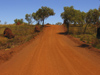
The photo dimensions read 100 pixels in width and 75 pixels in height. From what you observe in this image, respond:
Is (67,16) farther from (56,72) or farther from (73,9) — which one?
(56,72)

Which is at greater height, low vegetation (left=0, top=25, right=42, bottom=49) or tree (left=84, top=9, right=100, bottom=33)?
tree (left=84, top=9, right=100, bottom=33)

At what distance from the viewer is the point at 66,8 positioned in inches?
1242

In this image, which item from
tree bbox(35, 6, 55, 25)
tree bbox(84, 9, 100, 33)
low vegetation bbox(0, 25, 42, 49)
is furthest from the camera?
tree bbox(35, 6, 55, 25)

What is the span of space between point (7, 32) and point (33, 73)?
23130 millimetres

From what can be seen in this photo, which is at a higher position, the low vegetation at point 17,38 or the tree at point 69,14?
the tree at point 69,14

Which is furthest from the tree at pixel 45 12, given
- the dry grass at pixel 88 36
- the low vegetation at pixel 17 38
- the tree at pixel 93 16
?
the tree at pixel 93 16

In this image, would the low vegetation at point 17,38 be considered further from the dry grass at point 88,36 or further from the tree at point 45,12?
the tree at point 45,12

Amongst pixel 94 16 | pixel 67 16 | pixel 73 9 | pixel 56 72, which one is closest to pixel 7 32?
pixel 67 16

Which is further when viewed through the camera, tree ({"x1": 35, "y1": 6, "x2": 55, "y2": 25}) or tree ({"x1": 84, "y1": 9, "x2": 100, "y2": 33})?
tree ({"x1": 35, "y1": 6, "x2": 55, "y2": 25})

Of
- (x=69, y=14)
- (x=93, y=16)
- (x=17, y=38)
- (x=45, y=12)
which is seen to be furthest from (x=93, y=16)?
(x=45, y=12)

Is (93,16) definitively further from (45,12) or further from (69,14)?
(45,12)

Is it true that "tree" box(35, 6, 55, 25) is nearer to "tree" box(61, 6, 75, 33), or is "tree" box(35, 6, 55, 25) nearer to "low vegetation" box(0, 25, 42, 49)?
"low vegetation" box(0, 25, 42, 49)

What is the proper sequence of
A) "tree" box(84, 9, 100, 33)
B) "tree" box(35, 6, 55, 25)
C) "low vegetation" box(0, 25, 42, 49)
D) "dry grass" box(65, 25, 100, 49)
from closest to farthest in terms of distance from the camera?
"dry grass" box(65, 25, 100, 49), "low vegetation" box(0, 25, 42, 49), "tree" box(84, 9, 100, 33), "tree" box(35, 6, 55, 25)

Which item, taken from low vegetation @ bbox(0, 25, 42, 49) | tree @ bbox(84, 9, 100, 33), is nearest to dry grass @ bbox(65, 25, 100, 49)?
tree @ bbox(84, 9, 100, 33)
